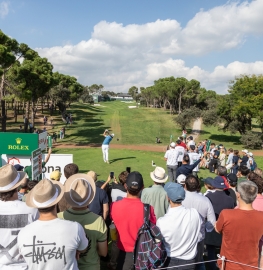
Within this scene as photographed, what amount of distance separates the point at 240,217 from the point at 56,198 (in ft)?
7.61

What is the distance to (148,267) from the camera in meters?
3.37

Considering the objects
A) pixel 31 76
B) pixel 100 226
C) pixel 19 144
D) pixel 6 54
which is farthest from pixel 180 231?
pixel 31 76

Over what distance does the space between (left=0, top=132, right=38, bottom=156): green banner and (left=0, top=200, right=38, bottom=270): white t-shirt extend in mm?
6875

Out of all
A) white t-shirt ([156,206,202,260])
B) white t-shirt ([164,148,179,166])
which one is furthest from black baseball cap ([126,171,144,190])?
white t-shirt ([164,148,179,166])

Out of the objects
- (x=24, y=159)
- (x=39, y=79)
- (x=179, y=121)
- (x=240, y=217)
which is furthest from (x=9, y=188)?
(x=179, y=121)

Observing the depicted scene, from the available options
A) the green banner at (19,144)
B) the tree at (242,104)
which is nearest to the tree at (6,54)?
the green banner at (19,144)

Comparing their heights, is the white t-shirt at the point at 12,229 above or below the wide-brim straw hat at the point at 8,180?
below

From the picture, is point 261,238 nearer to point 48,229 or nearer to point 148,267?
point 148,267

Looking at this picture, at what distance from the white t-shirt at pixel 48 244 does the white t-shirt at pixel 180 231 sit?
4.15 feet

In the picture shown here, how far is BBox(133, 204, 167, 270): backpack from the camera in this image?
3324mm

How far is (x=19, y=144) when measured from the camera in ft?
31.5

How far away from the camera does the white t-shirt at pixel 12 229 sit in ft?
9.70

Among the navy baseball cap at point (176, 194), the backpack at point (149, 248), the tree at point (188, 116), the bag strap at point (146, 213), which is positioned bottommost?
the backpack at point (149, 248)

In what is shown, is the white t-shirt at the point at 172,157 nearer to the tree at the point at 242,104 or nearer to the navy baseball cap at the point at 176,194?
the navy baseball cap at the point at 176,194
